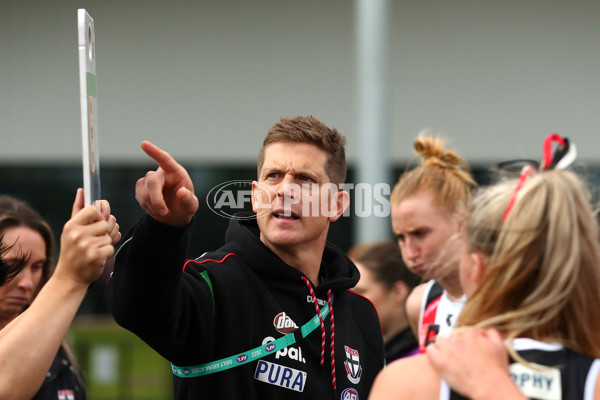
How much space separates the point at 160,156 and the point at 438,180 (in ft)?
6.91

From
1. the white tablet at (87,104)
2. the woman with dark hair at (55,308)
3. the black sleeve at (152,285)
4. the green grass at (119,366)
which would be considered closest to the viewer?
the woman with dark hair at (55,308)

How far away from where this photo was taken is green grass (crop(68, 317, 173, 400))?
8.92 metres

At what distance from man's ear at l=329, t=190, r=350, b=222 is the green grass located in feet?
20.2

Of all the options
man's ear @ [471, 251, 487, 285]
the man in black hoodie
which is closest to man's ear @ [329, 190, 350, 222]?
the man in black hoodie

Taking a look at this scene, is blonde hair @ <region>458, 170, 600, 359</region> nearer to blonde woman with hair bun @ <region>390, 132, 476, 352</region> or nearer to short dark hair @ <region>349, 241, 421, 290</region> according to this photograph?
blonde woman with hair bun @ <region>390, 132, 476, 352</region>

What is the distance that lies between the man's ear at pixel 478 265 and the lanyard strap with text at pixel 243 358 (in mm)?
898

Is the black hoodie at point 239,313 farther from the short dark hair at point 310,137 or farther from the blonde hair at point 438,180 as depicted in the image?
the blonde hair at point 438,180

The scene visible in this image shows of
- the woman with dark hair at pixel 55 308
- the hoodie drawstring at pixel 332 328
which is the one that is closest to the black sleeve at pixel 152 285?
the woman with dark hair at pixel 55 308

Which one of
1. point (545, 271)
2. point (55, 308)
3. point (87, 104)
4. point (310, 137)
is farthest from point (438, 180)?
point (55, 308)

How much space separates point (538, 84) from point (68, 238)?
27.9 ft

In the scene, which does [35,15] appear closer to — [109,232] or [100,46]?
[100,46]

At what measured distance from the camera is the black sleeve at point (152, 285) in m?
2.12

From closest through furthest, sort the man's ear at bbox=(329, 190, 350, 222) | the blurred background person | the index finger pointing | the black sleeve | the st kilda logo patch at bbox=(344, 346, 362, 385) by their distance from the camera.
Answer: the index finger pointing → the black sleeve → the st kilda logo patch at bbox=(344, 346, 362, 385) → the man's ear at bbox=(329, 190, 350, 222) → the blurred background person

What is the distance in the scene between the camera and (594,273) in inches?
70.3
